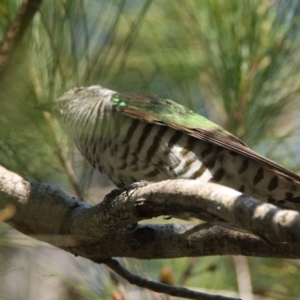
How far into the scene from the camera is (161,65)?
3012mm

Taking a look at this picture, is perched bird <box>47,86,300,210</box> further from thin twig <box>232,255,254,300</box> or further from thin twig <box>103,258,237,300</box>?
thin twig <box>232,255,254,300</box>

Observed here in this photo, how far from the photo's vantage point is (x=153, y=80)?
2.83 m

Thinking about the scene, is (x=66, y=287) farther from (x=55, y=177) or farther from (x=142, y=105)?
Result: (x=142, y=105)

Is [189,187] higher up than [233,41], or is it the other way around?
[233,41]

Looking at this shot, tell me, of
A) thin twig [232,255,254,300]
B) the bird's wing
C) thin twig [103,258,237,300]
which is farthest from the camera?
thin twig [232,255,254,300]

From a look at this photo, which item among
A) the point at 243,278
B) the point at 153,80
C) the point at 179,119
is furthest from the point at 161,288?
the point at 243,278

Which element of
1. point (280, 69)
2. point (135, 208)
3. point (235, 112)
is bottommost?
point (135, 208)

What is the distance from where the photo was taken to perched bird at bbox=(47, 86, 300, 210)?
2.76 meters

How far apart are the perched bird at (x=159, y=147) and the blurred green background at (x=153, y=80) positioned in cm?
12

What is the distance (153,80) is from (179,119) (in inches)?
8.0

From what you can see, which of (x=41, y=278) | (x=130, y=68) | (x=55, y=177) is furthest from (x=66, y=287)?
(x=130, y=68)

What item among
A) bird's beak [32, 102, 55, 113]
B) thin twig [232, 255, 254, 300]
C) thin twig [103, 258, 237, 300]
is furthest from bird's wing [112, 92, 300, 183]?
thin twig [232, 255, 254, 300]

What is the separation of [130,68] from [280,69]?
33.3 inches

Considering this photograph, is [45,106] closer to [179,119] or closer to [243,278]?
[179,119]
